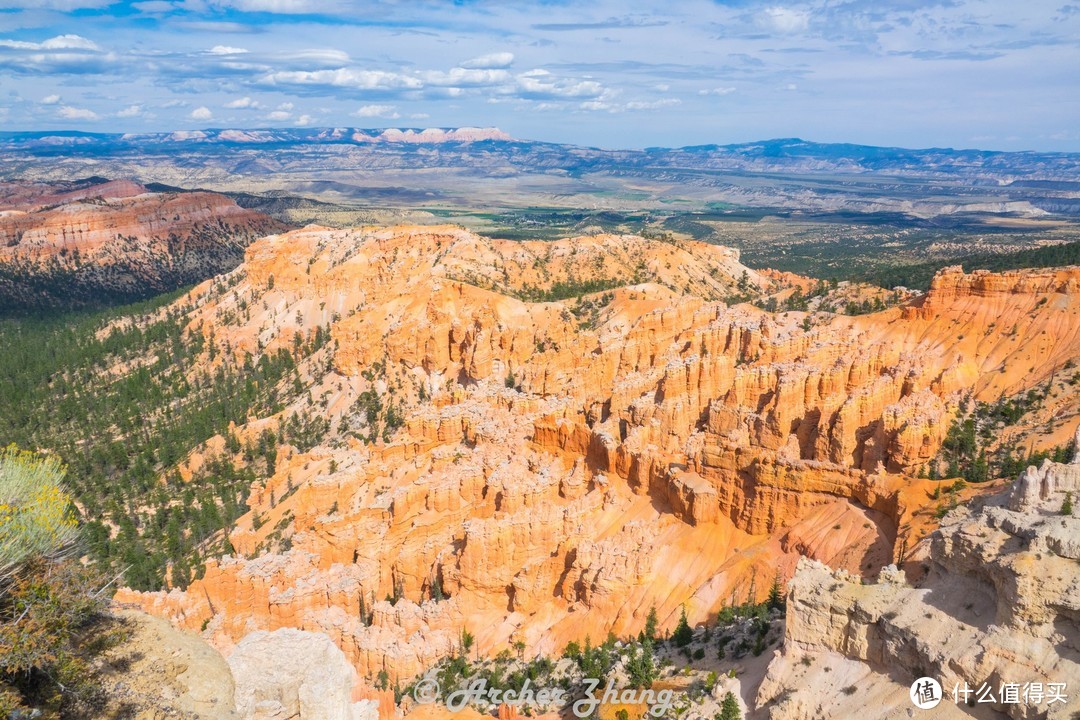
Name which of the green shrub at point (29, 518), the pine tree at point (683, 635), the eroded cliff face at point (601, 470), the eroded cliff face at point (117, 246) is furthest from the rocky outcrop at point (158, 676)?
the eroded cliff face at point (117, 246)

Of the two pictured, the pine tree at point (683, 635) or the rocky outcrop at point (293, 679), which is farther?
the pine tree at point (683, 635)

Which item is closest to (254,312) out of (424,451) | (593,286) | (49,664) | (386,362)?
(386,362)

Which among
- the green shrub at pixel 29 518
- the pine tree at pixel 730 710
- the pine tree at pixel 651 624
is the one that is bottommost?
the pine tree at pixel 651 624

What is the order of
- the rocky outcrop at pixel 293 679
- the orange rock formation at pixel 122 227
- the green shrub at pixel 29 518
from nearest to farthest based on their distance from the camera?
1. the green shrub at pixel 29 518
2. the rocky outcrop at pixel 293 679
3. the orange rock formation at pixel 122 227

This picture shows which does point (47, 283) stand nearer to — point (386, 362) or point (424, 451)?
point (386, 362)

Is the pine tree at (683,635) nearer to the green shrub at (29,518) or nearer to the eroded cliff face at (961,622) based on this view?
the eroded cliff face at (961,622)

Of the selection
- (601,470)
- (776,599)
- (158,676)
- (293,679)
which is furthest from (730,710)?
(601,470)

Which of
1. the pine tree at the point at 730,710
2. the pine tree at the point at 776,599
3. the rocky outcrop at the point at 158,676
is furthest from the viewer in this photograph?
the pine tree at the point at 776,599

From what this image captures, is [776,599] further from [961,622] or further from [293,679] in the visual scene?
[293,679]
